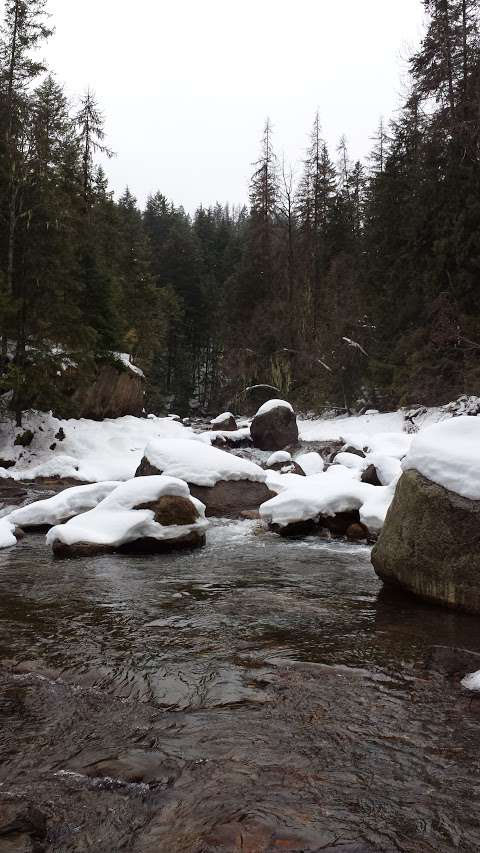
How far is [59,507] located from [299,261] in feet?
103

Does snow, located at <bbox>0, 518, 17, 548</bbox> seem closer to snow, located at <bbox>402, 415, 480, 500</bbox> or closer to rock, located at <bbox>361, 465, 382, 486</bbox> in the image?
snow, located at <bbox>402, 415, 480, 500</bbox>

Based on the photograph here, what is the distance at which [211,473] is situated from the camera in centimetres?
1134

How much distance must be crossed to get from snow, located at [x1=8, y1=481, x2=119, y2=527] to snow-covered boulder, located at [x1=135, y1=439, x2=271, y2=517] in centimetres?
132

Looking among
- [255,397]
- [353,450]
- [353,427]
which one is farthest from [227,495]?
[255,397]

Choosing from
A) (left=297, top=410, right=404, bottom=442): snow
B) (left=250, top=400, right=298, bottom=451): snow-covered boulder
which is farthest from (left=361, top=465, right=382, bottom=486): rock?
(left=250, top=400, right=298, bottom=451): snow-covered boulder

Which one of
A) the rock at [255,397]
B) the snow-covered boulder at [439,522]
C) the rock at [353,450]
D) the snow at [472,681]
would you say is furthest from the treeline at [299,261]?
the snow at [472,681]

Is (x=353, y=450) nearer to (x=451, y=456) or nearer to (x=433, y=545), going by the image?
(x=451, y=456)

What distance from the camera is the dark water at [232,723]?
2.65 m

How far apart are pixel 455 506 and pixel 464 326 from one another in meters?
16.2

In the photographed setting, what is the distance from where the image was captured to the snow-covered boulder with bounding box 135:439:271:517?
1125 centimetres

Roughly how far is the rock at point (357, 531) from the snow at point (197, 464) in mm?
2708

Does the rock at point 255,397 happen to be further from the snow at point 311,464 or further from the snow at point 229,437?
the snow at point 311,464

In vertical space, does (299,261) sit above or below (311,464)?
above

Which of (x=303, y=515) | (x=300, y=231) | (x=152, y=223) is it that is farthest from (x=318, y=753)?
(x=152, y=223)
